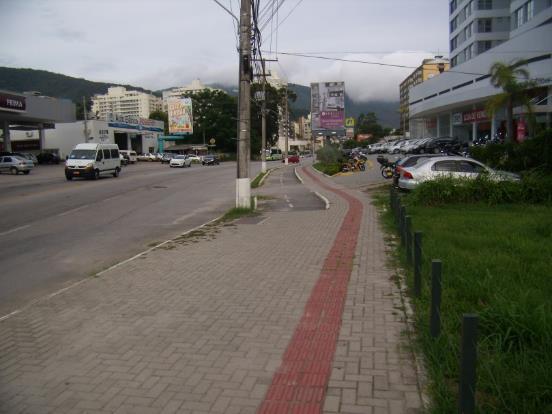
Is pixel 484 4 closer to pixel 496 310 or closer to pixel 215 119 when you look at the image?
pixel 215 119

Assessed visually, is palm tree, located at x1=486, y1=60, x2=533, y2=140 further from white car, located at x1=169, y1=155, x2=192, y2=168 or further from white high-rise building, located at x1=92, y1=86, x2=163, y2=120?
white high-rise building, located at x1=92, y1=86, x2=163, y2=120

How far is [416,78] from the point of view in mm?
145250

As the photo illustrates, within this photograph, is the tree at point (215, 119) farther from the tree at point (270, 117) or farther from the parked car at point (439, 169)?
the parked car at point (439, 169)

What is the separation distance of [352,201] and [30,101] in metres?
44.4

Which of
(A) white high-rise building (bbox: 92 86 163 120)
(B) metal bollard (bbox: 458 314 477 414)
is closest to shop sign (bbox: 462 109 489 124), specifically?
(B) metal bollard (bbox: 458 314 477 414)

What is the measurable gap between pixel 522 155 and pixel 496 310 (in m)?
14.0

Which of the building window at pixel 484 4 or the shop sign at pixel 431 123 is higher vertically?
the building window at pixel 484 4

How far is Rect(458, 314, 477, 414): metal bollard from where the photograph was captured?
287 centimetres

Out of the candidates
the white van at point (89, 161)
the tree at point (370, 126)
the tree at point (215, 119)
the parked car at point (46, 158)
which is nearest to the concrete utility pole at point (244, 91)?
the white van at point (89, 161)

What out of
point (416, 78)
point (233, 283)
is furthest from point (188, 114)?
point (416, 78)

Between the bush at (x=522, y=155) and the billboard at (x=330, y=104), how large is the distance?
33279mm

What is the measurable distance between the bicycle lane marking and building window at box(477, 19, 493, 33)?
223ft

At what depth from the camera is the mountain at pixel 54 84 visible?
84.6 m

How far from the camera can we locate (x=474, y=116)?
55.0m
